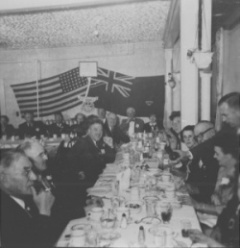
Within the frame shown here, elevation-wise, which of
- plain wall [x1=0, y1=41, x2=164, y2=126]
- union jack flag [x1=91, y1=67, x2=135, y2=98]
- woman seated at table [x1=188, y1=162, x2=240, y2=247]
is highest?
plain wall [x1=0, y1=41, x2=164, y2=126]

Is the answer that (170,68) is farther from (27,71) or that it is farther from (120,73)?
(27,71)

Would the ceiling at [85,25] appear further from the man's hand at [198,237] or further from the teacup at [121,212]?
the man's hand at [198,237]

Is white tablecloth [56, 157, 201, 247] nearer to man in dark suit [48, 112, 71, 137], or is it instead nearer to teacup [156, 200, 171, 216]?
teacup [156, 200, 171, 216]

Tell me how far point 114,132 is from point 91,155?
1.85 meters

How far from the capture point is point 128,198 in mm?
2064

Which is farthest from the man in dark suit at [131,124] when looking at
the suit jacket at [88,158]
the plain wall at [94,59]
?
the suit jacket at [88,158]

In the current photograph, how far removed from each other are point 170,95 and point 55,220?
6172mm

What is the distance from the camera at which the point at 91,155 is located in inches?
126

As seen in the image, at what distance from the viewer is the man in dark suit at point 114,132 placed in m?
4.89

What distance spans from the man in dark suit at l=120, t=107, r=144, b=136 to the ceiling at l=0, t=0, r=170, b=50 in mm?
1627

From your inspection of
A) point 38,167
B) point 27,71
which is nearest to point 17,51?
point 27,71

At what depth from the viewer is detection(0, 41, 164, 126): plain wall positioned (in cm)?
689

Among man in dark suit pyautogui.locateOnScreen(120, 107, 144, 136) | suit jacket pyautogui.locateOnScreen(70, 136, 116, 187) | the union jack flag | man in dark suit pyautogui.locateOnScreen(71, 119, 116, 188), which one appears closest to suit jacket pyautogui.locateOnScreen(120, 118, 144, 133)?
man in dark suit pyautogui.locateOnScreen(120, 107, 144, 136)

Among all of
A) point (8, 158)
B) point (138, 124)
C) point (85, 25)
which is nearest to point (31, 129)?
point (85, 25)
